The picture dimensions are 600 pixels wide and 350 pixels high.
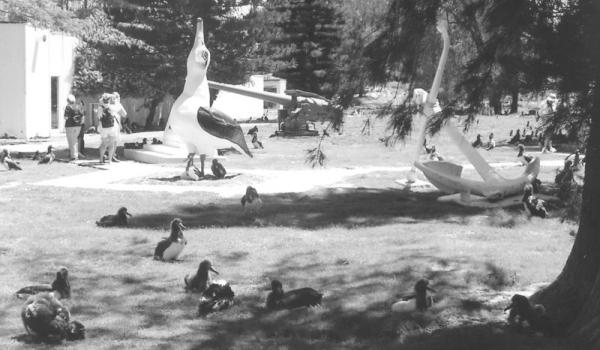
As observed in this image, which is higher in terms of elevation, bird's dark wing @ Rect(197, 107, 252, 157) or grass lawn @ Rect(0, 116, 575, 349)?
bird's dark wing @ Rect(197, 107, 252, 157)

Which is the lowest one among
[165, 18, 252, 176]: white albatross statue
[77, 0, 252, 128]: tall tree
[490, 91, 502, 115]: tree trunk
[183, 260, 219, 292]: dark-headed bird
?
[183, 260, 219, 292]: dark-headed bird

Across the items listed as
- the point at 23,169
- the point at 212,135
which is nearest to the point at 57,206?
the point at 212,135

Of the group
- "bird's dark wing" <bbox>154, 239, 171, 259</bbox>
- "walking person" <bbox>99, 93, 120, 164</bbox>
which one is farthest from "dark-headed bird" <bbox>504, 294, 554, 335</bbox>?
"walking person" <bbox>99, 93, 120, 164</bbox>

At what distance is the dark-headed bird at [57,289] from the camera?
8.55 meters

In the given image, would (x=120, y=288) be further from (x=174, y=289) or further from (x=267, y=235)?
(x=267, y=235)

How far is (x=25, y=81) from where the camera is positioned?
3002 centimetres

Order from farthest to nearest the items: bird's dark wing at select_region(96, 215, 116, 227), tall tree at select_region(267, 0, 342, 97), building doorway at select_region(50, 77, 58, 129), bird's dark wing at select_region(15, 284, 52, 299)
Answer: tall tree at select_region(267, 0, 342, 97) → building doorway at select_region(50, 77, 58, 129) → bird's dark wing at select_region(96, 215, 116, 227) → bird's dark wing at select_region(15, 284, 52, 299)

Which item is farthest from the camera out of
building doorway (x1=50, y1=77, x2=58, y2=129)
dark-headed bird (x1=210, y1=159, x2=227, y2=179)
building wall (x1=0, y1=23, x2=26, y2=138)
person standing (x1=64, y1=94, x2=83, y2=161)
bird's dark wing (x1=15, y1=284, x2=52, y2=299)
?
→ building doorway (x1=50, y1=77, x2=58, y2=129)

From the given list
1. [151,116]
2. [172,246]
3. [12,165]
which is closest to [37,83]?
[151,116]

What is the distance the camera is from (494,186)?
15859 millimetres

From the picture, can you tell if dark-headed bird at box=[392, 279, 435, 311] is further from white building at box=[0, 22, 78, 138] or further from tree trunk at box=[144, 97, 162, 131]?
tree trunk at box=[144, 97, 162, 131]

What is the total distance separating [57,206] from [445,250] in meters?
7.52

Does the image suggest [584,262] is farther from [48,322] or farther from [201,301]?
[48,322]

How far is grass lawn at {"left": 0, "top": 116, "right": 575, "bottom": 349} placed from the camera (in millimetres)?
7656
